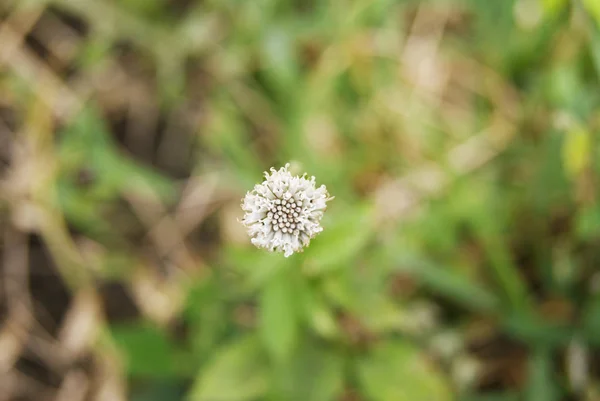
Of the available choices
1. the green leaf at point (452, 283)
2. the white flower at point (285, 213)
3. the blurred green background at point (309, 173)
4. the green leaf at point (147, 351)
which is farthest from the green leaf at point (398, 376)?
the white flower at point (285, 213)

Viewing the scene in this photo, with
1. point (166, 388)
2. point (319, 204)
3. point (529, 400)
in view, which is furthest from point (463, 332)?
point (319, 204)

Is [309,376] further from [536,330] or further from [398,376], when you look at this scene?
[536,330]

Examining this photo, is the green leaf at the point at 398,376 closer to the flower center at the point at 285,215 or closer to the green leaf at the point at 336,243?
the green leaf at the point at 336,243

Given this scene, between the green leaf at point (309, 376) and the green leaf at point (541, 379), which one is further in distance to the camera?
the green leaf at point (541, 379)

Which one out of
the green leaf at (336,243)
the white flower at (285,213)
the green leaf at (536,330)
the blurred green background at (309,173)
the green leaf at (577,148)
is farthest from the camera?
the green leaf at (536,330)

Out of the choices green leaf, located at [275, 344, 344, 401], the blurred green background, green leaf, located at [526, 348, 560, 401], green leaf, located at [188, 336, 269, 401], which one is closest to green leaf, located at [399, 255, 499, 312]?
the blurred green background

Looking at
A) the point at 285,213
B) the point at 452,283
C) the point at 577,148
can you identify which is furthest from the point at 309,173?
the point at 285,213

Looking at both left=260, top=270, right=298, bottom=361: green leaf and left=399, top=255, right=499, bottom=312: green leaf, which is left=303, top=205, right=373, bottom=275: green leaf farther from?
left=399, top=255, right=499, bottom=312: green leaf
